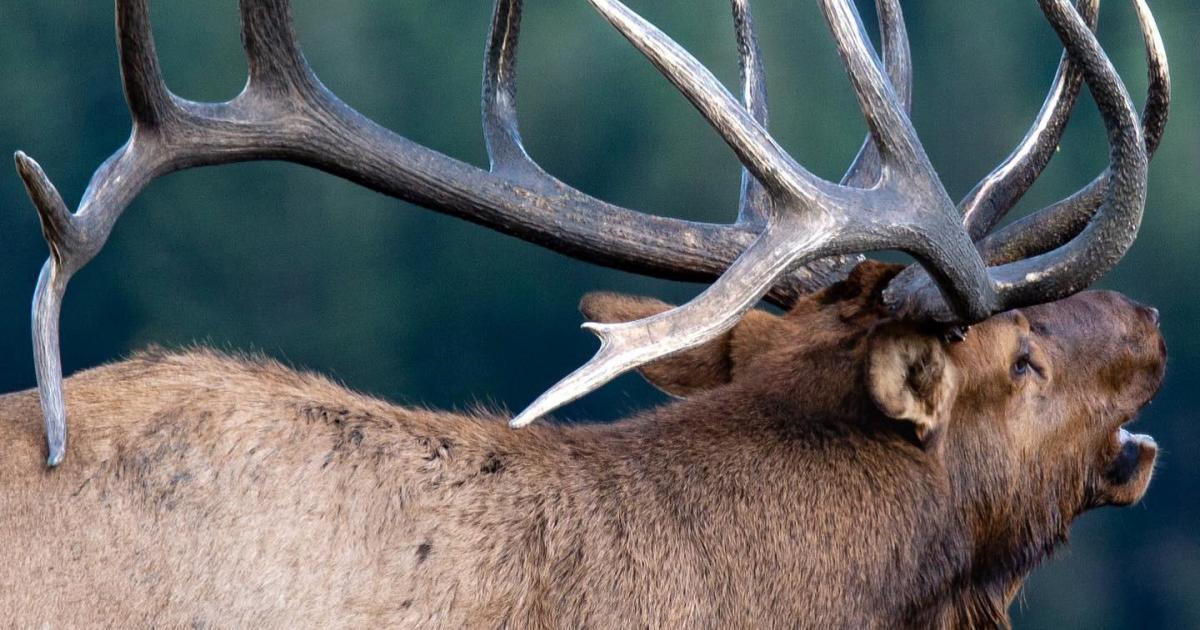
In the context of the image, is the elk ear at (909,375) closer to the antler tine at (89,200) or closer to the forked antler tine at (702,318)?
the forked antler tine at (702,318)

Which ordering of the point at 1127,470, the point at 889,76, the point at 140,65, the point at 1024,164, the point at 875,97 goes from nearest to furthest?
1. the point at 875,97
2. the point at 140,65
3. the point at 1127,470
4. the point at 1024,164
5. the point at 889,76

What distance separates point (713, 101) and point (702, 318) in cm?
22

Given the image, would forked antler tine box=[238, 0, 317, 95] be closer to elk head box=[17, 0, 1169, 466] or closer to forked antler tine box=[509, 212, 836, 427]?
elk head box=[17, 0, 1169, 466]

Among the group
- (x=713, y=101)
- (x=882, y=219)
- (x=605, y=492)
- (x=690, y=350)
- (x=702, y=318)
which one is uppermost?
(x=713, y=101)

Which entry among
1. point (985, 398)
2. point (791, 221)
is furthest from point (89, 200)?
point (985, 398)

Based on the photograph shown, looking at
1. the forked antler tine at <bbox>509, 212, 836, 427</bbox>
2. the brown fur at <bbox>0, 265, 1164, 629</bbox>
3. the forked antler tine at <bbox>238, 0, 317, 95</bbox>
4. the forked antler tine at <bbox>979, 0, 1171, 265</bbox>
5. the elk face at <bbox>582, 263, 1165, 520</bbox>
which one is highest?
the forked antler tine at <bbox>238, 0, 317, 95</bbox>

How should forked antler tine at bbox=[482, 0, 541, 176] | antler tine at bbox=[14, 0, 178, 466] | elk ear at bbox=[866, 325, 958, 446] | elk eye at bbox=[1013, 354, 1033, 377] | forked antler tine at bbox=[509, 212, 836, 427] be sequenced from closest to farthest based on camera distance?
forked antler tine at bbox=[509, 212, 836, 427]
antler tine at bbox=[14, 0, 178, 466]
elk ear at bbox=[866, 325, 958, 446]
elk eye at bbox=[1013, 354, 1033, 377]
forked antler tine at bbox=[482, 0, 541, 176]

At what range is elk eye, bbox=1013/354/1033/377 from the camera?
1724 mm

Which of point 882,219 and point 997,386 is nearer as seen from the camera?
point 882,219

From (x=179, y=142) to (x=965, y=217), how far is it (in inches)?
38.0

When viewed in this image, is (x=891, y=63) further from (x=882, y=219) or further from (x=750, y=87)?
(x=882, y=219)

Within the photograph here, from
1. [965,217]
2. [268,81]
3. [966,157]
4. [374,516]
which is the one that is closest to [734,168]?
[966,157]

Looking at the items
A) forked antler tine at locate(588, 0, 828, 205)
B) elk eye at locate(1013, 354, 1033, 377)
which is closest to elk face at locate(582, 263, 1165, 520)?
elk eye at locate(1013, 354, 1033, 377)

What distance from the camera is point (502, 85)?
210 centimetres
